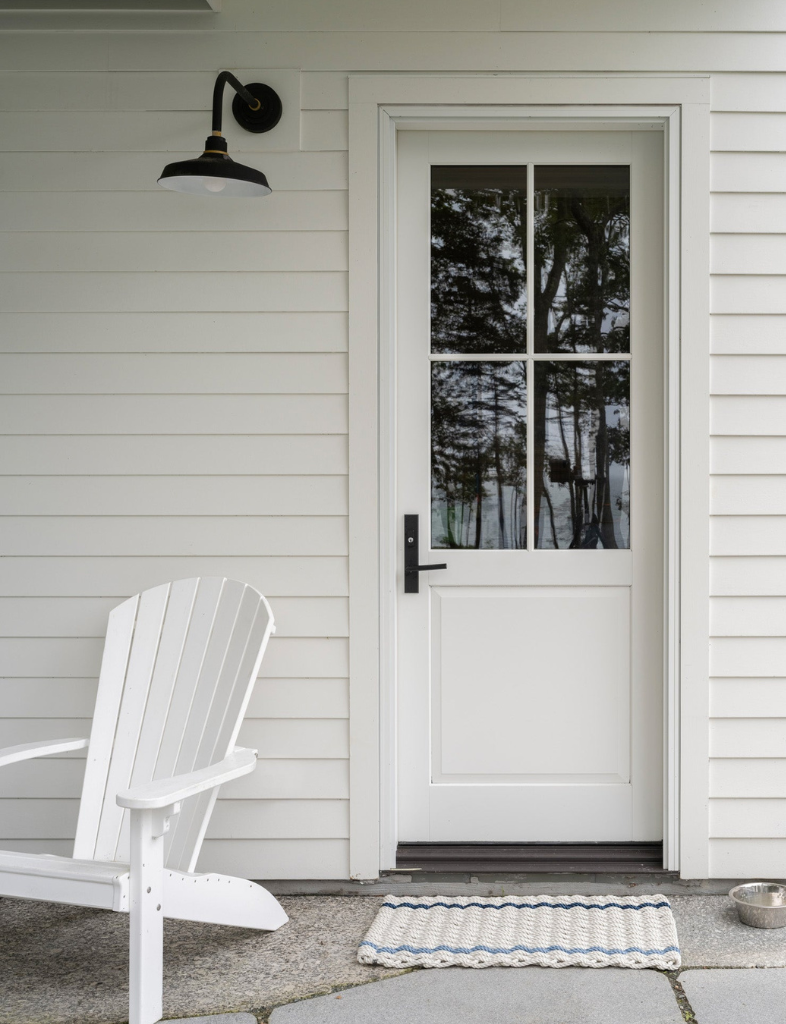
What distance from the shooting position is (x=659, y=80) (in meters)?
2.39

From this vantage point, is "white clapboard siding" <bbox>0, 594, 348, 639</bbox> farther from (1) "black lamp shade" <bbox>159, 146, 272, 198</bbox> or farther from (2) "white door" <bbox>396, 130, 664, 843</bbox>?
(1) "black lamp shade" <bbox>159, 146, 272, 198</bbox>

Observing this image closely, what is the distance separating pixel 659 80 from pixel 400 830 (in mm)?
2353

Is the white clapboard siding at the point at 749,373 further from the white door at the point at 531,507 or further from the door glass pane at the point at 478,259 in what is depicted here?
the door glass pane at the point at 478,259

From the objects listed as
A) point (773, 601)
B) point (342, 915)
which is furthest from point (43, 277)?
point (773, 601)

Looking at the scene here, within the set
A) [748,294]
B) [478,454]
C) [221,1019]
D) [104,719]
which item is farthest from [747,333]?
[221,1019]

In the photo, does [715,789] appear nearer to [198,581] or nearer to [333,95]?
[198,581]

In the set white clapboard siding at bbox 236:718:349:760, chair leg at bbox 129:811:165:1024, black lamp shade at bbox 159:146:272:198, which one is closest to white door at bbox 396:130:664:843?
white clapboard siding at bbox 236:718:349:760

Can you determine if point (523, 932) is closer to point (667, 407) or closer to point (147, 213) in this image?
point (667, 407)

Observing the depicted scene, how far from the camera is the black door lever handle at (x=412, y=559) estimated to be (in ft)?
8.28

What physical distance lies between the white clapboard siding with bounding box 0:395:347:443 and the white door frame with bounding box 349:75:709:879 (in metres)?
0.13

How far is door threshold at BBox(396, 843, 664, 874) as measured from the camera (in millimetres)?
2432

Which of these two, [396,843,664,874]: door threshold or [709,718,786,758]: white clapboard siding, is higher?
[709,718,786,758]: white clapboard siding

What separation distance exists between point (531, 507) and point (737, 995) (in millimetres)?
1338

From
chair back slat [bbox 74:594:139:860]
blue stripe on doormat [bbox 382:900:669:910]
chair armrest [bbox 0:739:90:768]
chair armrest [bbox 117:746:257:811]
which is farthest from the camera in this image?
blue stripe on doormat [bbox 382:900:669:910]
